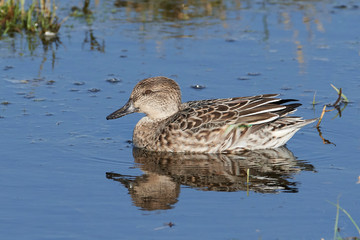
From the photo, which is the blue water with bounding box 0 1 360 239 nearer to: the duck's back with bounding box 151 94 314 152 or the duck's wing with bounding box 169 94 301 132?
the duck's back with bounding box 151 94 314 152

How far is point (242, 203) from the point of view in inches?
263

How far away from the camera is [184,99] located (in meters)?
10.1

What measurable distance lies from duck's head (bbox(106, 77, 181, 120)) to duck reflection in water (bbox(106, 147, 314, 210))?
24.6 inches

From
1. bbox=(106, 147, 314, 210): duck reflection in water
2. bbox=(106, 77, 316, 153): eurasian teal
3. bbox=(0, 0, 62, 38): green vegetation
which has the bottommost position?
bbox=(106, 147, 314, 210): duck reflection in water

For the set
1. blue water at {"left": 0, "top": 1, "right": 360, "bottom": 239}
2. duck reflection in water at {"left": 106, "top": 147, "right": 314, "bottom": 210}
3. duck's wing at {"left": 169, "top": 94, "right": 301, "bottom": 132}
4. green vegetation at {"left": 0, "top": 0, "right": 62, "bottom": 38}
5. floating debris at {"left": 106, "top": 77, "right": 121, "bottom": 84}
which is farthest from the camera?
green vegetation at {"left": 0, "top": 0, "right": 62, "bottom": 38}

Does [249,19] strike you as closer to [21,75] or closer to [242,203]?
[21,75]

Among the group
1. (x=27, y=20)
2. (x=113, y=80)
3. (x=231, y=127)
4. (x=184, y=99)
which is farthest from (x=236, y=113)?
(x=27, y=20)

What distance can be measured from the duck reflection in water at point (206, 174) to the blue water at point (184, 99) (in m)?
0.04

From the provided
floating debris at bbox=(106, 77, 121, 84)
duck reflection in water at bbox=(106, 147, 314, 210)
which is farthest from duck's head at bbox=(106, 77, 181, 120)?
floating debris at bbox=(106, 77, 121, 84)

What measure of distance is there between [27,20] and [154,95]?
3864 mm

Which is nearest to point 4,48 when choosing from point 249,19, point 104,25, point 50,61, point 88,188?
point 50,61

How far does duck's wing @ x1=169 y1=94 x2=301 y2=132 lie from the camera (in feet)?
27.8

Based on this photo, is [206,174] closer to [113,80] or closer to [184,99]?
[184,99]

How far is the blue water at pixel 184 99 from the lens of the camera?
627 centimetres
